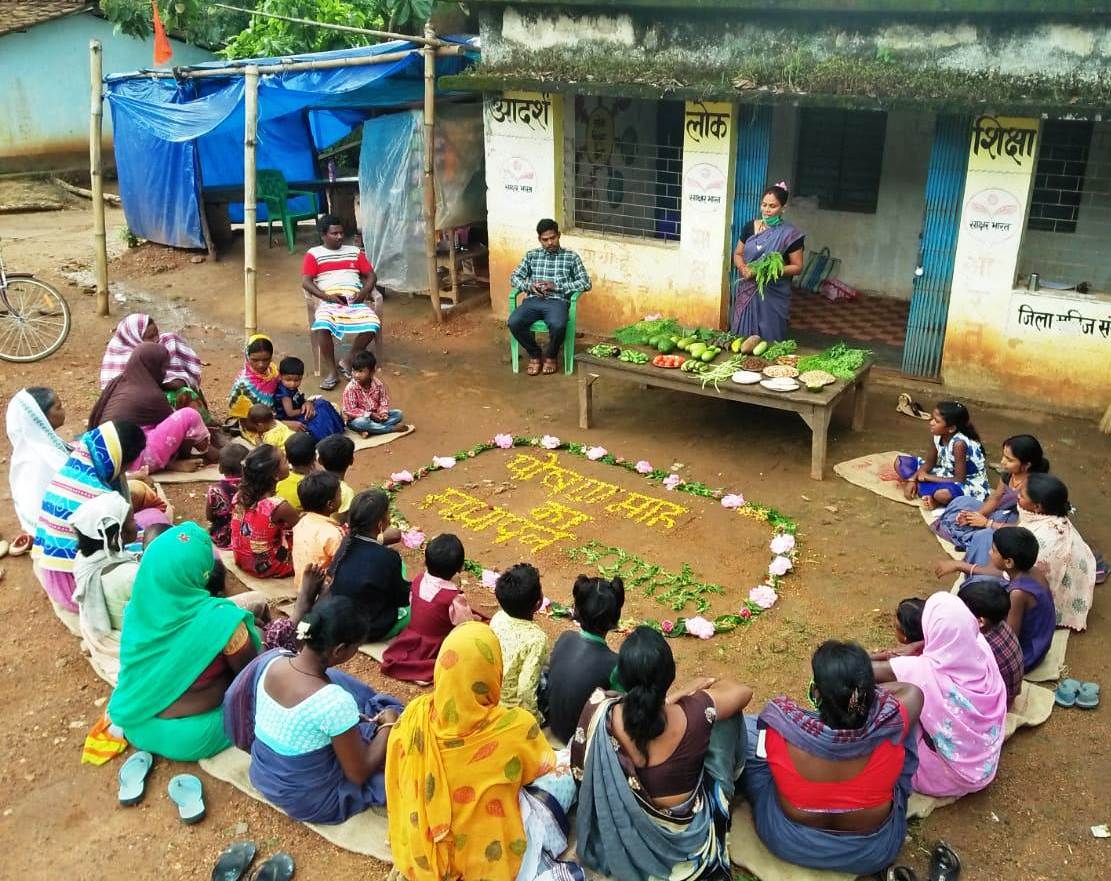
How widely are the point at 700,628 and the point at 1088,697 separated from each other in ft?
6.60

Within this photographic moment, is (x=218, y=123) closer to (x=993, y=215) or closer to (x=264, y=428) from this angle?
(x=264, y=428)

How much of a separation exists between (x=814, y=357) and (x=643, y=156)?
463cm

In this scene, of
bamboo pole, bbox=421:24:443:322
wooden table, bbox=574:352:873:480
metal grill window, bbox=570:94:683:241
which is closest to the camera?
wooden table, bbox=574:352:873:480

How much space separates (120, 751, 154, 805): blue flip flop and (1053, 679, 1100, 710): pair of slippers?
4497 mm

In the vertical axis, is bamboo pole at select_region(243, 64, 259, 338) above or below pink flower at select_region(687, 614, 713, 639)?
above

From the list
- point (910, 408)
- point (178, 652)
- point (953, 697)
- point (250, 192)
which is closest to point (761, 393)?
point (910, 408)

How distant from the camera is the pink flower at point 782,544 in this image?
6.54 meters

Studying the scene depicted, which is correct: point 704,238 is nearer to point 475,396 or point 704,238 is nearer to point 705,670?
point 475,396

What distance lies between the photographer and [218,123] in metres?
10.7

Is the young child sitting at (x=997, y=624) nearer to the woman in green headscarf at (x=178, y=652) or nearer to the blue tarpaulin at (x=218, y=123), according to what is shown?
the woman in green headscarf at (x=178, y=652)

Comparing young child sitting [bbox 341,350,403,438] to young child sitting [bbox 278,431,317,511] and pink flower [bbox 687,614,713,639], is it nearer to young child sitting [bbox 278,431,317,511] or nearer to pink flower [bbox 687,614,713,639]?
young child sitting [bbox 278,431,317,511]

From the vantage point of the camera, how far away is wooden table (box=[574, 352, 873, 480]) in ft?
24.2

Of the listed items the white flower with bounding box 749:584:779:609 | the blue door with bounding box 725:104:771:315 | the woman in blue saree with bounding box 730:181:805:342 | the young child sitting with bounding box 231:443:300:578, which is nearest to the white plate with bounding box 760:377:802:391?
the woman in blue saree with bounding box 730:181:805:342

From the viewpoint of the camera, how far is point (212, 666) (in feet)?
14.9
